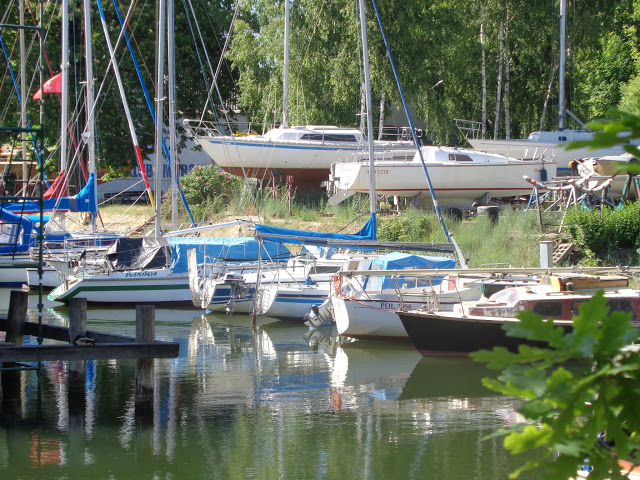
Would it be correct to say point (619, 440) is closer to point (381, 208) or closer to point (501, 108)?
point (381, 208)

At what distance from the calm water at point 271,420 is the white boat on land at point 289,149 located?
650 inches

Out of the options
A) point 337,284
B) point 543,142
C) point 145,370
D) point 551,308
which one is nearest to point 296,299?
point 337,284

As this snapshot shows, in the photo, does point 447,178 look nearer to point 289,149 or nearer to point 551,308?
point 289,149

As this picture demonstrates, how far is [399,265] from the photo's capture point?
2053cm

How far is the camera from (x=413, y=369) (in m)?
16.2

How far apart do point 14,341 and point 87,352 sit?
12.2 feet

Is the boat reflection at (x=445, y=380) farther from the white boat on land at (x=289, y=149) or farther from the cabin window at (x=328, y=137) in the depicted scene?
the cabin window at (x=328, y=137)

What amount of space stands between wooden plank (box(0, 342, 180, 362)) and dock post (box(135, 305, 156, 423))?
271 millimetres

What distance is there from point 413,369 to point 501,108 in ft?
89.2

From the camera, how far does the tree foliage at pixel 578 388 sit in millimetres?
2141

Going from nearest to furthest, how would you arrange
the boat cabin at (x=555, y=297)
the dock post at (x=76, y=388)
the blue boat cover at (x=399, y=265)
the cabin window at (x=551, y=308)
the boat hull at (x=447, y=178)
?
1. the dock post at (x=76, y=388)
2. the boat cabin at (x=555, y=297)
3. the cabin window at (x=551, y=308)
4. the blue boat cover at (x=399, y=265)
5. the boat hull at (x=447, y=178)

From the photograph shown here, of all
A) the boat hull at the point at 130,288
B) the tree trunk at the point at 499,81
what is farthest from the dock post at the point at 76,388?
the tree trunk at the point at 499,81

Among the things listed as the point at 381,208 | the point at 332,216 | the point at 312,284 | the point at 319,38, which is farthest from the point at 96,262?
the point at 319,38

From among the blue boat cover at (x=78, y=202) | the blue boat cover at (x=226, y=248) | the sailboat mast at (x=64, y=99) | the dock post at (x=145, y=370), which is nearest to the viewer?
the dock post at (x=145, y=370)
